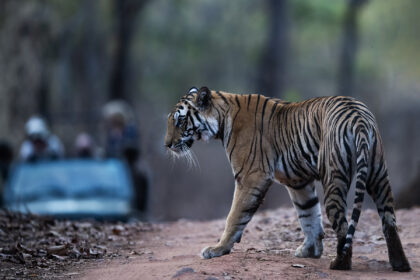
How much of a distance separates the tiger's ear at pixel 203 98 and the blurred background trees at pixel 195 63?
3.60m

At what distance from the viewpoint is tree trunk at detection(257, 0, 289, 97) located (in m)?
19.8

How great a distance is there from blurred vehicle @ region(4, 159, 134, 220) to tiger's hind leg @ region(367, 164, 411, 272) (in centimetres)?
598

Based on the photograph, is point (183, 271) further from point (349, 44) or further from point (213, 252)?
point (349, 44)

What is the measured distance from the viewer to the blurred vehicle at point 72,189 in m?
11.3

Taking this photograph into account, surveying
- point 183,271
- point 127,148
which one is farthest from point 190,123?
point 127,148

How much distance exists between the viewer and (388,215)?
238 inches

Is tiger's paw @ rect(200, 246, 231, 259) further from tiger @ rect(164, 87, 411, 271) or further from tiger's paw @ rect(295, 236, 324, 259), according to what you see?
tiger's paw @ rect(295, 236, 324, 259)

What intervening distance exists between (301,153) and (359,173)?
0.85 metres

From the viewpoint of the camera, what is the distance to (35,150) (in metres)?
13.9

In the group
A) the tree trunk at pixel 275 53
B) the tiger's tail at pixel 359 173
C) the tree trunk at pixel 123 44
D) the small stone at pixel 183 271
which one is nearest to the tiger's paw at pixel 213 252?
the small stone at pixel 183 271

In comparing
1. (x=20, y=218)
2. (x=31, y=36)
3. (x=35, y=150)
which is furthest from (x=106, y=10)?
(x=20, y=218)

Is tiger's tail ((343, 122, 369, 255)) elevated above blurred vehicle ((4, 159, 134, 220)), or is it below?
above

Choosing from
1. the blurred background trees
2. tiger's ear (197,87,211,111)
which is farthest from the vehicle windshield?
tiger's ear (197,87,211,111)

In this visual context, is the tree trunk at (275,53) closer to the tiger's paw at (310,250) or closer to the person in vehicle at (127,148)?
the person in vehicle at (127,148)
